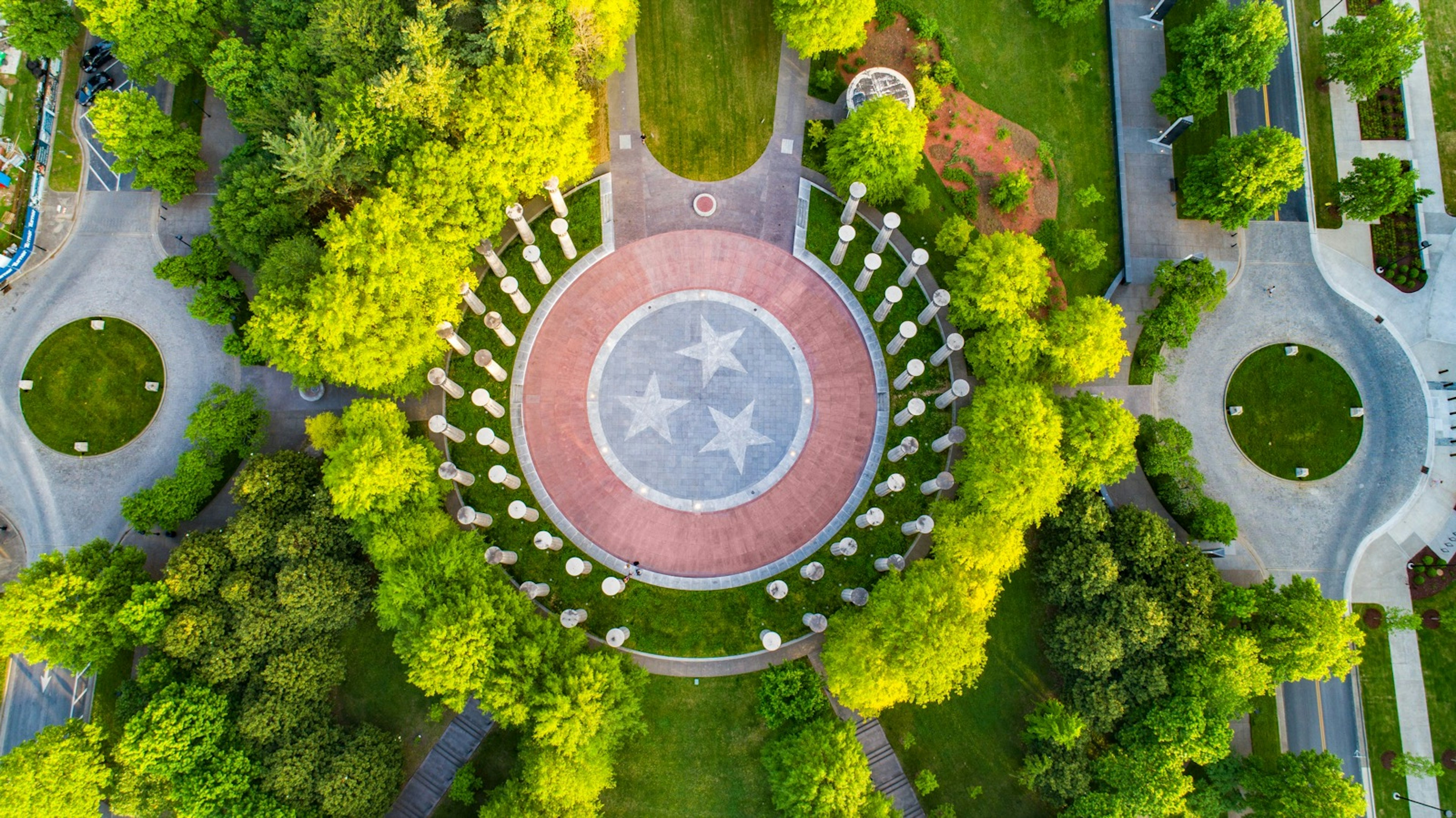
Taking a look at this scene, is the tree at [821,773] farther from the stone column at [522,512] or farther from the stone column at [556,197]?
the stone column at [556,197]

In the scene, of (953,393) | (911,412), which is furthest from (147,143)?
(953,393)

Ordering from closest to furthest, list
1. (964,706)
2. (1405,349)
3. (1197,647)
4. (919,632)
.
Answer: (919,632), (1197,647), (964,706), (1405,349)

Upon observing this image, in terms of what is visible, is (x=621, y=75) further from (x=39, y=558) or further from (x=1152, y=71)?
(x=39, y=558)

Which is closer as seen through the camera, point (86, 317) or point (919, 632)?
point (919, 632)

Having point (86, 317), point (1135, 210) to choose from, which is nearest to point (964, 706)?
point (1135, 210)

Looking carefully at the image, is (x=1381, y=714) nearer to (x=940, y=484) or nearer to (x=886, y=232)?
(x=940, y=484)

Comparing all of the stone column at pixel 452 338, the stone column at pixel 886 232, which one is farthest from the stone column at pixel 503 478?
the stone column at pixel 886 232
